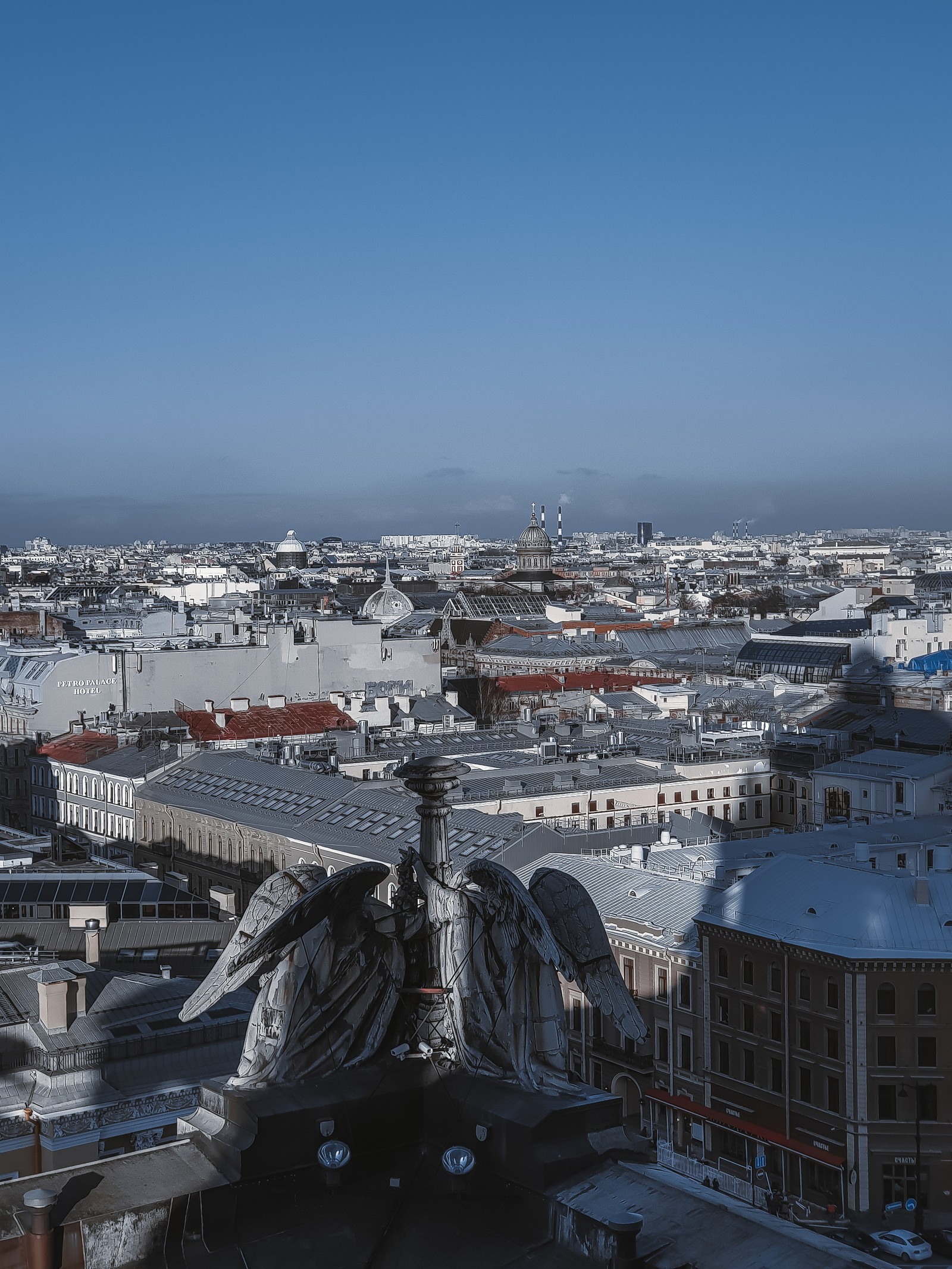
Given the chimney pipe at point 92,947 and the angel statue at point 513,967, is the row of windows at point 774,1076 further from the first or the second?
the angel statue at point 513,967

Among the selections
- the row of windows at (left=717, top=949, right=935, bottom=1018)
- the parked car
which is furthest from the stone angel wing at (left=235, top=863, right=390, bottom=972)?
the row of windows at (left=717, top=949, right=935, bottom=1018)

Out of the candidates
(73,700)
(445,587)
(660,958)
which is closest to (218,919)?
(660,958)

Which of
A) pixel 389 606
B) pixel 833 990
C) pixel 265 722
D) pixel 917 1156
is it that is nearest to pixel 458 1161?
pixel 917 1156

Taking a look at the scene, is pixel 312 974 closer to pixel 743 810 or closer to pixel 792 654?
pixel 743 810

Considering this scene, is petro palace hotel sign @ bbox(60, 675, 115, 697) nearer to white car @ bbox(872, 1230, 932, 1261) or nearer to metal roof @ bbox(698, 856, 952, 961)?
metal roof @ bbox(698, 856, 952, 961)

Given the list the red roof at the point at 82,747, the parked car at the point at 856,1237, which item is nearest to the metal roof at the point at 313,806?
the red roof at the point at 82,747

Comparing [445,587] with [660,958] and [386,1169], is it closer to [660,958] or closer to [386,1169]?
[660,958]
